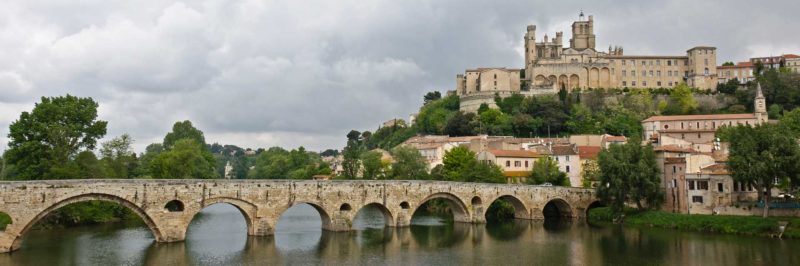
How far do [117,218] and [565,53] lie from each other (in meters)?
82.2

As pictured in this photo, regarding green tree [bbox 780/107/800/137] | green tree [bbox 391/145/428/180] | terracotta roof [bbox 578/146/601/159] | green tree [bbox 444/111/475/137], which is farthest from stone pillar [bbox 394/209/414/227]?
green tree [bbox 444/111/475/137]

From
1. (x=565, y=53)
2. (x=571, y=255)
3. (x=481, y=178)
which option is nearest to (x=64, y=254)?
(x=571, y=255)

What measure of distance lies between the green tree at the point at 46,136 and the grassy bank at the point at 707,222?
42928 mm

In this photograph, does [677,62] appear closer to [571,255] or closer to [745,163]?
[745,163]

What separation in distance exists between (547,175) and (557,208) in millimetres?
4521

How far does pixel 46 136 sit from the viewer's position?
4728 cm

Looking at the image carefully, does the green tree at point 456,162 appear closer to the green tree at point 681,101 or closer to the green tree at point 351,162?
the green tree at point 351,162

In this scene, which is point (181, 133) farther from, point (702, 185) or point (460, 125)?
point (702, 185)

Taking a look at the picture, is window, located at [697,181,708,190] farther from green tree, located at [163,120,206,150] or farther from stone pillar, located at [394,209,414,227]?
green tree, located at [163,120,206,150]

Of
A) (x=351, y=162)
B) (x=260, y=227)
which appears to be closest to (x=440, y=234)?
(x=260, y=227)

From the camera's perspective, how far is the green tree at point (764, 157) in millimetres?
41781

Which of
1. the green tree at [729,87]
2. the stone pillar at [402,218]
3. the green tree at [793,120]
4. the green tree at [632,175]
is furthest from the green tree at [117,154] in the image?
the green tree at [729,87]

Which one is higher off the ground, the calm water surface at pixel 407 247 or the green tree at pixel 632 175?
the green tree at pixel 632 175

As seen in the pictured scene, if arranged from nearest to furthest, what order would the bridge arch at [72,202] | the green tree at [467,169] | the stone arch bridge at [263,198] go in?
1. the bridge arch at [72,202]
2. the stone arch bridge at [263,198]
3. the green tree at [467,169]
